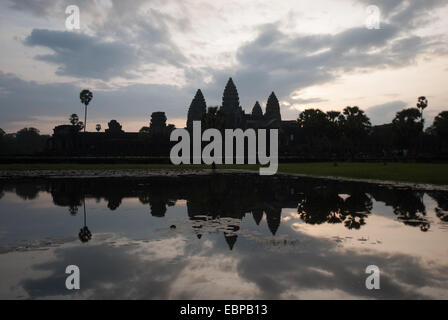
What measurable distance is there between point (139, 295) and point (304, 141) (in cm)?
10408

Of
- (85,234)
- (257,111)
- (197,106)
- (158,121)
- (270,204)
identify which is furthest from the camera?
(257,111)

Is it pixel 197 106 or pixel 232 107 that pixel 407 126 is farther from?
pixel 197 106

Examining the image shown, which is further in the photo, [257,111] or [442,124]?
[257,111]

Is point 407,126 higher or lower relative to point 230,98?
lower

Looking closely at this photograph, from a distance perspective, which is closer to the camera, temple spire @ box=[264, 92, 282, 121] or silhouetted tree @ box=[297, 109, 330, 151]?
silhouetted tree @ box=[297, 109, 330, 151]

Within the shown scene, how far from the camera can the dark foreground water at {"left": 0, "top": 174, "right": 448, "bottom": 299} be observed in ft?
18.2

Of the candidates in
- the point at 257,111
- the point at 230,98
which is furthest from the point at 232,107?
the point at 257,111

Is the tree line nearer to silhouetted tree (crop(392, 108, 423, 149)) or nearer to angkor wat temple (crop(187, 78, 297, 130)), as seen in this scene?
silhouetted tree (crop(392, 108, 423, 149))

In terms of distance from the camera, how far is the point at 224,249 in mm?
7734

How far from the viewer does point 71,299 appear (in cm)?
511

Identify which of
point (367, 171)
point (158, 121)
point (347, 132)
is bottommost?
point (367, 171)

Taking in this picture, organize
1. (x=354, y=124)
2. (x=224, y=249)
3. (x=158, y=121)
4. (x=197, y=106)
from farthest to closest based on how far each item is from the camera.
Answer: (x=158, y=121)
(x=197, y=106)
(x=354, y=124)
(x=224, y=249)

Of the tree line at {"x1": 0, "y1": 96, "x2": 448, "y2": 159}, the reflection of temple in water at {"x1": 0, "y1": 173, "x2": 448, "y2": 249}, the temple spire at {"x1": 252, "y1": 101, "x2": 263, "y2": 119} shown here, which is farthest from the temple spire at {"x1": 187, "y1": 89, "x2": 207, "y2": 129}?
the reflection of temple in water at {"x1": 0, "y1": 173, "x2": 448, "y2": 249}
